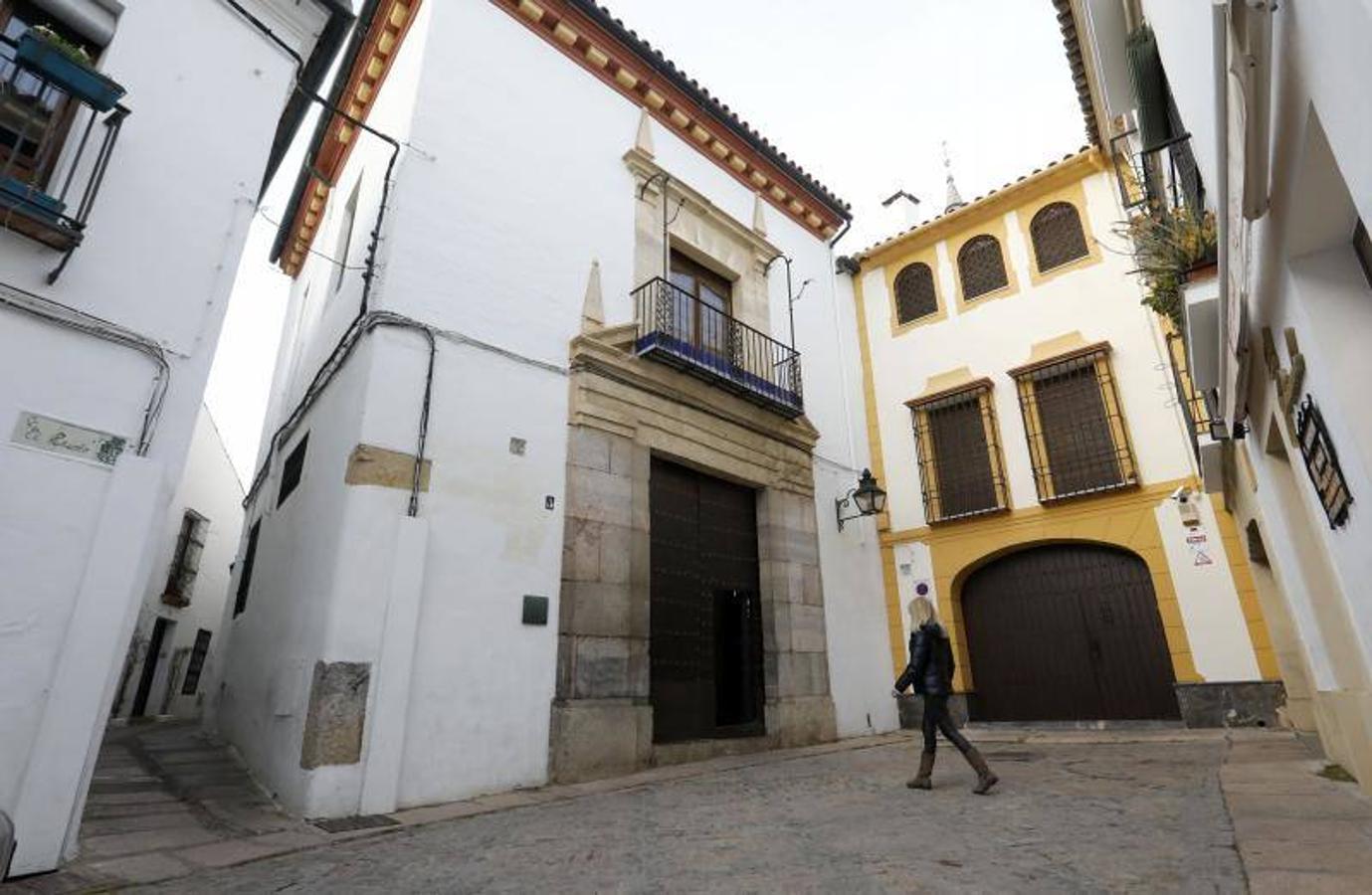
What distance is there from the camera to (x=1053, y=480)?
9375 millimetres

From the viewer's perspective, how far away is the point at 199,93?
462cm

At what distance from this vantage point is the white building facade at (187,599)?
509 inches

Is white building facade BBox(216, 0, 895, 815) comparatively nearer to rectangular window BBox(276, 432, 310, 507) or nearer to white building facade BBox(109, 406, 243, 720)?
rectangular window BBox(276, 432, 310, 507)

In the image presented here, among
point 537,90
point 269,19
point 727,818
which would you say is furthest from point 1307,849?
point 537,90

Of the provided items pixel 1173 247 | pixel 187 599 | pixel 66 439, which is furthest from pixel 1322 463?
pixel 187 599

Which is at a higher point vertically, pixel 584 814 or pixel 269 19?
pixel 269 19

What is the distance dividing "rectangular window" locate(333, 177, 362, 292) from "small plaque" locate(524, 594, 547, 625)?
424 cm

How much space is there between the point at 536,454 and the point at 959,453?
6783 millimetres

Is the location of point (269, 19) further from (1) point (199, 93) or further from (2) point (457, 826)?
(2) point (457, 826)

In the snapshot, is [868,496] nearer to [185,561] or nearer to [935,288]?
[935,288]

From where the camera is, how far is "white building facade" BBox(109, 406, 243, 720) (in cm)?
1294

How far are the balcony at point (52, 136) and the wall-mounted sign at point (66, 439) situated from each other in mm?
809

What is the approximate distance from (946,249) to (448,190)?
805cm

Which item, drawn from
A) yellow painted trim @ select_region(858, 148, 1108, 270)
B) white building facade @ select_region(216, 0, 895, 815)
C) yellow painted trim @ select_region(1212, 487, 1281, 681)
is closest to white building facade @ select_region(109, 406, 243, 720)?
white building facade @ select_region(216, 0, 895, 815)
